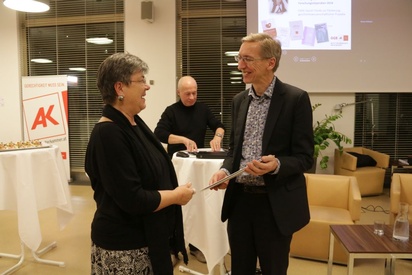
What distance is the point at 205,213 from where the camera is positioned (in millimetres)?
2453

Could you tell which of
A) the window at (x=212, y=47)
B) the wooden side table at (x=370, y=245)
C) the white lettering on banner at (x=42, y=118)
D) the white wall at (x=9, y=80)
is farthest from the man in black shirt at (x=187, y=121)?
the white wall at (x=9, y=80)

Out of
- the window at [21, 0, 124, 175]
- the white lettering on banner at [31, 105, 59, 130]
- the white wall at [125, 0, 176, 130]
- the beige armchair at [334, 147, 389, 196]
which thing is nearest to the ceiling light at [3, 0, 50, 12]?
the white wall at [125, 0, 176, 130]

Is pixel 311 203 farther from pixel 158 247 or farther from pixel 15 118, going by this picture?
pixel 15 118

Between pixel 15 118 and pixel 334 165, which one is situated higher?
pixel 15 118

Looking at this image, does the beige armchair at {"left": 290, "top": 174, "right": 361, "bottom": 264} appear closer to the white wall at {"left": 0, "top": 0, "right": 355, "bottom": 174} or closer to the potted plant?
the potted plant

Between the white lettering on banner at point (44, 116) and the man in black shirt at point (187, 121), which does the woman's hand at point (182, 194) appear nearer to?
the man in black shirt at point (187, 121)

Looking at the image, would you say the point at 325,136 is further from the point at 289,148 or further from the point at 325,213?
the point at 289,148

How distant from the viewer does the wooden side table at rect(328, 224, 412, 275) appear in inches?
74.4

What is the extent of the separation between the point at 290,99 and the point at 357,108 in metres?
4.41

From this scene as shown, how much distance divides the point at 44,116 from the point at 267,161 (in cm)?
552

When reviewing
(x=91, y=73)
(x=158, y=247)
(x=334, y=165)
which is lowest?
(x=334, y=165)

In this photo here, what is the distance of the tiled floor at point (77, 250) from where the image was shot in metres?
2.85

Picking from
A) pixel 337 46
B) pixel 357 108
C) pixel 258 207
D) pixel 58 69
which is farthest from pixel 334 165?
pixel 58 69

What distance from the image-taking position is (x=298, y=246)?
118 inches
